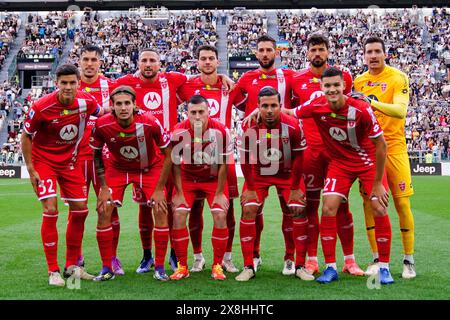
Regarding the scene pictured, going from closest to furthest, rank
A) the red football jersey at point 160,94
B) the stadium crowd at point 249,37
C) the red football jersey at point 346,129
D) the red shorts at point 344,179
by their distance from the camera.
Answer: the red football jersey at point 346,129 < the red shorts at point 344,179 < the red football jersey at point 160,94 < the stadium crowd at point 249,37

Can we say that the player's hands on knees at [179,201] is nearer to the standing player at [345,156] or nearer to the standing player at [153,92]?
the standing player at [153,92]

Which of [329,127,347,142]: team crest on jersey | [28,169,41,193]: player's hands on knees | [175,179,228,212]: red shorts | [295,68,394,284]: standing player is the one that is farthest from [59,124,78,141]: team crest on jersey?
[329,127,347,142]: team crest on jersey

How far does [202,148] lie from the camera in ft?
23.7

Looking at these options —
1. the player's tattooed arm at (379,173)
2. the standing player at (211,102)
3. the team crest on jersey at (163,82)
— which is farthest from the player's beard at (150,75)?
the player's tattooed arm at (379,173)

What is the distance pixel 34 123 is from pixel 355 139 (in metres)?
3.58

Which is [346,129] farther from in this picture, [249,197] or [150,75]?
[150,75]

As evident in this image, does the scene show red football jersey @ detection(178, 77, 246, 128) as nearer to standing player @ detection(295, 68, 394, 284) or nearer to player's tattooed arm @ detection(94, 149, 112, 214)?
standing player @ detection(295, 68, 394, 284)

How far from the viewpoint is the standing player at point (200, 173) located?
697cm

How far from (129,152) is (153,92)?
124 cm

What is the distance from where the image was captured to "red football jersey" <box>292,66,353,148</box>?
24.1 feet

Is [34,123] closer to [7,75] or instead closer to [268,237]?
[268,237]

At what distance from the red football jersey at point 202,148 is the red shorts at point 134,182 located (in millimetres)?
384

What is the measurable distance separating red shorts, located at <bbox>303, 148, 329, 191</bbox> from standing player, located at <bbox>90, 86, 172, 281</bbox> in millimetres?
1671
